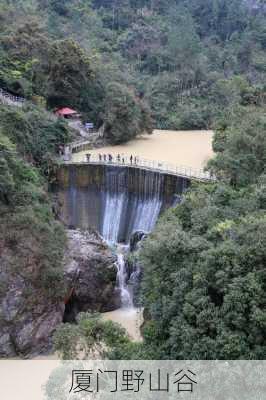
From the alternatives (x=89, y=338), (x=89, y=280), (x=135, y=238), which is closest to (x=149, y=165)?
Result: (x=135, y=238)

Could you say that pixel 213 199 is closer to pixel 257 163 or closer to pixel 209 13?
pixel 257 163

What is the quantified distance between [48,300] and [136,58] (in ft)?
113

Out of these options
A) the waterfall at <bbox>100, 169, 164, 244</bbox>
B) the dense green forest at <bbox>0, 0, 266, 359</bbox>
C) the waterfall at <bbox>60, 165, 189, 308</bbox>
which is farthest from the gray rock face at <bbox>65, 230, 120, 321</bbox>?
the waterfall at <bbox>100, 169, 164, 244</bbox>

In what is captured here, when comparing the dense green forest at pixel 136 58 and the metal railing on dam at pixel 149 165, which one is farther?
the dense green forest at pixel 136 58

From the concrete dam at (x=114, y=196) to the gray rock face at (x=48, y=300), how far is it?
3.28m

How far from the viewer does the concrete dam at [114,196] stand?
20.9 metres

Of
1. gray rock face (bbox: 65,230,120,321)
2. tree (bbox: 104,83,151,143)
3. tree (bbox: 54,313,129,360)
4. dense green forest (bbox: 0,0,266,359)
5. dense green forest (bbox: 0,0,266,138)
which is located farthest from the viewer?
dense green forest (bbox: 0,0,266,138)

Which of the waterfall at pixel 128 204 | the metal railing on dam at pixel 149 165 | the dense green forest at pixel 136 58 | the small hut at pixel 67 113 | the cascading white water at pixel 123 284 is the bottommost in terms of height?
the cascading white water at pixel 123 284

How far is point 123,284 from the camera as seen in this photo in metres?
18.2

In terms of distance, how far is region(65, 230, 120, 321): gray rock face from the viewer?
1662cm

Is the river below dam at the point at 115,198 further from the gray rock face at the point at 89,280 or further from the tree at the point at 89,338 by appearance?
the tree at the point at 89,338

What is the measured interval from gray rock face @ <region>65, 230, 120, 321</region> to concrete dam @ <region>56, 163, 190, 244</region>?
3.60 meters

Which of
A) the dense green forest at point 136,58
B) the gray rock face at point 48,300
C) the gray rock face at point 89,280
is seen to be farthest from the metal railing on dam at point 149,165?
the gray rock face at point 89,280

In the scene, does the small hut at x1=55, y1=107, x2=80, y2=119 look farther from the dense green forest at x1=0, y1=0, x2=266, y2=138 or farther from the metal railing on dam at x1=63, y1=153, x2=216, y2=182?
the metal railing on dam at x1=63, y1=153, x2=216, y2=182
